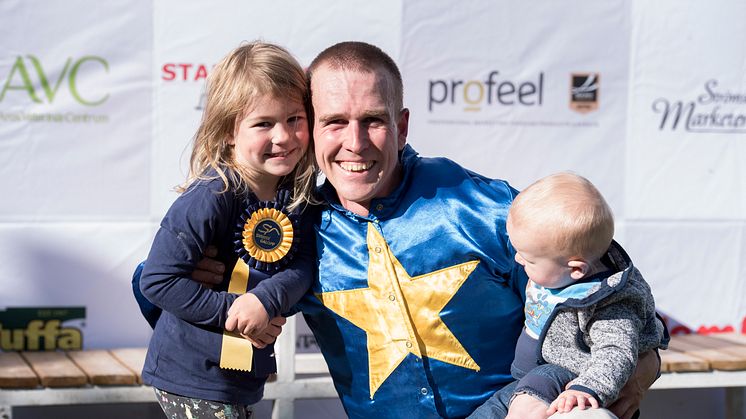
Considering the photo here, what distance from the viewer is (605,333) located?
2.26 m

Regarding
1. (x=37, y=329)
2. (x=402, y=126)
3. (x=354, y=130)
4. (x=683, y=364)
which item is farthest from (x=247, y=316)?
(x=683, y=364)

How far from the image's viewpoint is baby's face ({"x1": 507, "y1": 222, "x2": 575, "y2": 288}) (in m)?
2.29

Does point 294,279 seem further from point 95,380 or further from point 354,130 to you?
point 95,380

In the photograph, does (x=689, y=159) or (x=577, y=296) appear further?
(x=689, y=159)

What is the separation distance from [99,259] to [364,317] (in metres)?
2.24

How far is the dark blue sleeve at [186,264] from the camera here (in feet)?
8.12

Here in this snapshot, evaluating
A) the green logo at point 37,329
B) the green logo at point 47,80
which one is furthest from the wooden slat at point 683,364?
the green logo at point 47,80

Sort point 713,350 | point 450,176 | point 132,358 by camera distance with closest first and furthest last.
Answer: point 450,176 → point 132,358 → point 713,350

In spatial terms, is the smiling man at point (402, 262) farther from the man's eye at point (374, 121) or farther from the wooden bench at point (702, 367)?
the wooden bench at point (702, 367)

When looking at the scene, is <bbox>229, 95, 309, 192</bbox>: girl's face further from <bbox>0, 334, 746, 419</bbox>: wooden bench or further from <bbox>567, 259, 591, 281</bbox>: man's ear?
<bbox>0, 334, 746, 419</bbox>: wooden bench

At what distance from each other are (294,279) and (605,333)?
2.71 feet

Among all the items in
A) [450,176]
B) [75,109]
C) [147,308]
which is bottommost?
[147,308]

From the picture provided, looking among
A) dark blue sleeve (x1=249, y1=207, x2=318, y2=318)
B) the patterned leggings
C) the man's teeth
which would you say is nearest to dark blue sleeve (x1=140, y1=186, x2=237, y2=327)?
dark blue sleeve (x1=249, y1=207, x2=318, y2=318)

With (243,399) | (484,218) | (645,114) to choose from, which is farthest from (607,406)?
(645,114)
